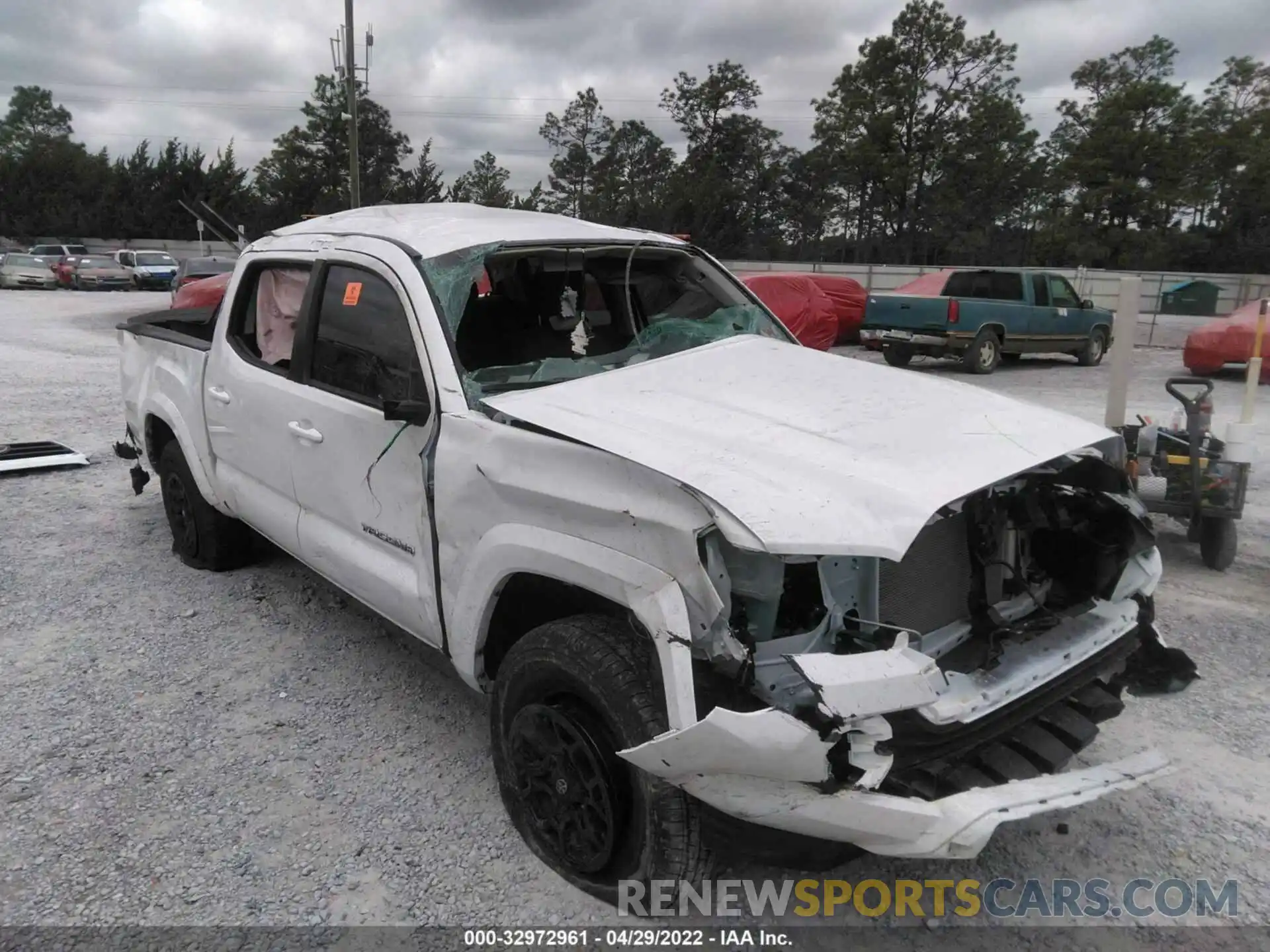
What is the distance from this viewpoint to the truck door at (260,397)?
3807 mm

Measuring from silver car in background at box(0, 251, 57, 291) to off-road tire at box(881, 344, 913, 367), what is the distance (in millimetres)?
29012

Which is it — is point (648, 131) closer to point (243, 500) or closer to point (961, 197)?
point (961, 197)

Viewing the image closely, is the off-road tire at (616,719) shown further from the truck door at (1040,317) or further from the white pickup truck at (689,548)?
the truck door at (1040,317)

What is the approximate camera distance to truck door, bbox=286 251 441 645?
3.06 m

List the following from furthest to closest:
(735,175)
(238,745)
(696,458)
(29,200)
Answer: (29,200) → (735,175) → (238,745) → (696,458)

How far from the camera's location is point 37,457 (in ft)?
24.6

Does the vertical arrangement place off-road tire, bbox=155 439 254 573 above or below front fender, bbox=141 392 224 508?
below

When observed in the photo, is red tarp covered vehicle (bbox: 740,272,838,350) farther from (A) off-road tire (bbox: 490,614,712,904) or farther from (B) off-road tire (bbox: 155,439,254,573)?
(A) off-road tire (bbox: 490,614,712,904)

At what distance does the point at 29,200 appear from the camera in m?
58.2

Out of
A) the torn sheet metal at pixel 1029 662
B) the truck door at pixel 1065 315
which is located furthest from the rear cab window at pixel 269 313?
the truck door at pixel 1065 315

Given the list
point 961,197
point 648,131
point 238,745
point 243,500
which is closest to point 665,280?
point 243,500

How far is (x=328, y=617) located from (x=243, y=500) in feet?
2.42

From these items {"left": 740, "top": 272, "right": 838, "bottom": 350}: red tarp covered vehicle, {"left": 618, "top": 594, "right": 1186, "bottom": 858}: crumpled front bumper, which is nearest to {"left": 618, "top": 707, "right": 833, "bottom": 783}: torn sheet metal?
{"left": 618, "top": 594, "right": 1186, "bottom": 858}: crumpled front bumper

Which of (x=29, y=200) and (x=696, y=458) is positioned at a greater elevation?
(x=29, y=200)
